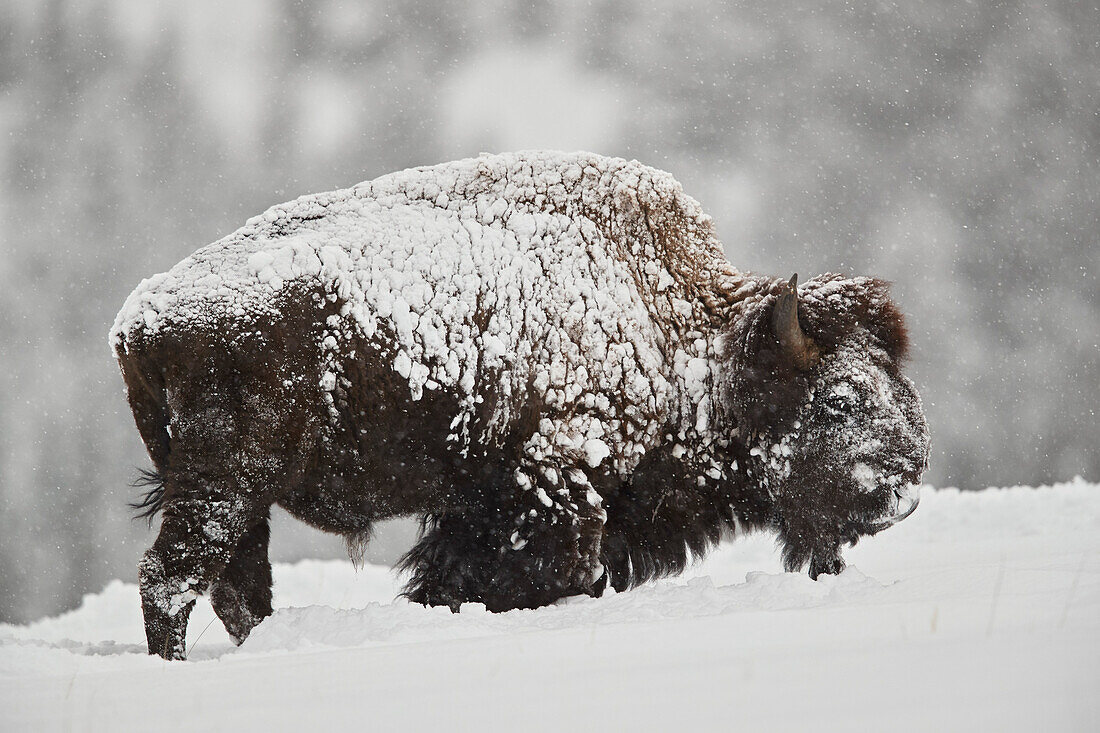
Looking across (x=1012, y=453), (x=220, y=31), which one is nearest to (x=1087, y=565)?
(x=1012, y=453)

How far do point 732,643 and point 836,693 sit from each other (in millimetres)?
398

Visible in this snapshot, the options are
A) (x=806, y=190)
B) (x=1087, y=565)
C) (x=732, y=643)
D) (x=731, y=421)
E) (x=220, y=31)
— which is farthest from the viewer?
(x=220, y=31)

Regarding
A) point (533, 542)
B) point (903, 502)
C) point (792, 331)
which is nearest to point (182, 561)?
point (533, 542)

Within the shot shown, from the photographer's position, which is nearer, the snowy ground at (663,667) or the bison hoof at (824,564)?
the snowy ground at (663,667)

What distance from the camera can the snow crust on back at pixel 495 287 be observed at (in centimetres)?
338

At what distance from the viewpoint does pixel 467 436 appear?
3.47m

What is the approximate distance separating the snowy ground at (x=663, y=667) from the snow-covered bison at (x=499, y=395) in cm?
61

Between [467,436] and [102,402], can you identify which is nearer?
[467,436]

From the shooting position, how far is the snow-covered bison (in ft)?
10.6

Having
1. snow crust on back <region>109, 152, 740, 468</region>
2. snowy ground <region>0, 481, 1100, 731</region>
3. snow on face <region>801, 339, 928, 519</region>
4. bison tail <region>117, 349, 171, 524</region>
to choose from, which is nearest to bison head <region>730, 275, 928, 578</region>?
snow on face <region>801, 339, 928, 519</region>

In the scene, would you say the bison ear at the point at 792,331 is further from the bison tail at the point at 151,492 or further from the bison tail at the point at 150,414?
the bison tail at the point at 151,492

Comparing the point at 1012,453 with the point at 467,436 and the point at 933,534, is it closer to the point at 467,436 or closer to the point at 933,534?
the point at 933,534

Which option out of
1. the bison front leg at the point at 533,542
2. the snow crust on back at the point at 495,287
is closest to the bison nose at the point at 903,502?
the snow crust on back at the point at 495,287

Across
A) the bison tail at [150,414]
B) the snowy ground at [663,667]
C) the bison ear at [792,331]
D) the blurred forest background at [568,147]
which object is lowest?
the snowy ground at [663,667]
